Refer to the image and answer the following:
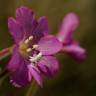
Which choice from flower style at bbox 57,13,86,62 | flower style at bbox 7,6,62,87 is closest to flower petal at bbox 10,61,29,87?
flower style at bbox 7,6,62,87

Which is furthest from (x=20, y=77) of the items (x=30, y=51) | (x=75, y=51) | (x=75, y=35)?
(x=75, y=35)

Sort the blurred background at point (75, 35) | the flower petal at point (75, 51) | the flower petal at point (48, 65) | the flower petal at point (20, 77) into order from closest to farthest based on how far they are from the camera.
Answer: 1. the flower petal at point (20, 77)
2. the flower petal at point (48, 65)
3. the flower petal at point (75, 51)
4. the blurred background at point (75, 35)

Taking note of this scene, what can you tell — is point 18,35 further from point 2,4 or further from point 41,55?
point 2,4

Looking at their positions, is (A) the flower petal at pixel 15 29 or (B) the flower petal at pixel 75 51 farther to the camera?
(B) the flower petal at pixel 75 51

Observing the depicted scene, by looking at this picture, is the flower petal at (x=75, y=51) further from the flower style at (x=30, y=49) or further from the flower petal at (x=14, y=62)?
the flower petal at (x=14, y=62)

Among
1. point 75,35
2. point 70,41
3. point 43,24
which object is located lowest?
point 75,35

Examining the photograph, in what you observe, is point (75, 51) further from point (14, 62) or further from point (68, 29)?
point (14, 62)

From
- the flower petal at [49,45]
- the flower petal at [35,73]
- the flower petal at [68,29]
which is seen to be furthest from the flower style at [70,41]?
the flower petal at [35,73]
